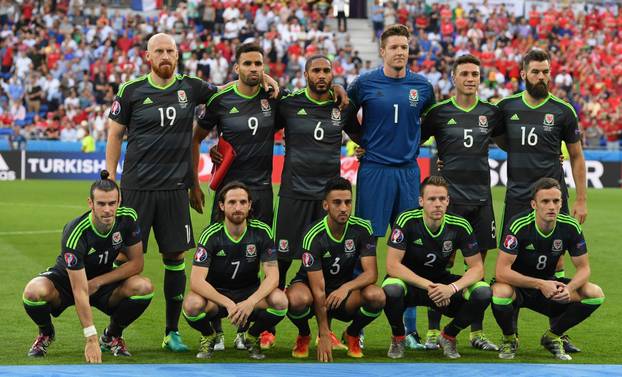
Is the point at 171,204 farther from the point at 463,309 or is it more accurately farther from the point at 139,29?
the point at 139,29

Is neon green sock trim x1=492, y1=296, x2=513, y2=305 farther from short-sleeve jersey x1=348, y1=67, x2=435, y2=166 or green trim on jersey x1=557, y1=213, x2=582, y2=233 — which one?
short-sleeve jersey x1=348, y1=67, x2=435, y2=166

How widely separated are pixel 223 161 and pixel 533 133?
236 cm

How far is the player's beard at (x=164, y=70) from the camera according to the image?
8.34m

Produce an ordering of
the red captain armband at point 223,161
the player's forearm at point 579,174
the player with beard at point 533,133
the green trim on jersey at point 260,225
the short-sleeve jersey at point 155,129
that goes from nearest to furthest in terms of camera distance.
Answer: the green trim on jersey at point 260,225 < the short-sleeve jersey at point 155,129 < the red captain armband at point 223,161 < the player with beard at point 533,133 < the player's forearm at point 579,174

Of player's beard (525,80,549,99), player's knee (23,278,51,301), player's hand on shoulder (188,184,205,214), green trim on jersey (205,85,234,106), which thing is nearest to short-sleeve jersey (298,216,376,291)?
player's hand on shoulder (188,184,205,214)

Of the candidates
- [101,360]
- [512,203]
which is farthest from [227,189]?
[512,203]

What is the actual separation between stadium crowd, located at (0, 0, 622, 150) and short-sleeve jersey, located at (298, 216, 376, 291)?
19.8 meters

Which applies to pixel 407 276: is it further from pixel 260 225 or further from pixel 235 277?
pixel 235 277

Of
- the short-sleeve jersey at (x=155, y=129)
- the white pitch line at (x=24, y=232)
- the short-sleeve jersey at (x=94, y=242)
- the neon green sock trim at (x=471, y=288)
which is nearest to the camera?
the short-sleeve jersey at (x=94, y=242)

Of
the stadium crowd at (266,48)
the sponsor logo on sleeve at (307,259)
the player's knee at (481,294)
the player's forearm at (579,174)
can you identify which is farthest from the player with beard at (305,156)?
the stadium crowd at (266,48)

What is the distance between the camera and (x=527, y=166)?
8.67 metres

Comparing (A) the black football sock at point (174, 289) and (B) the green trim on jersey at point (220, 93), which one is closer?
(A) the black football sock at point (174, 289)

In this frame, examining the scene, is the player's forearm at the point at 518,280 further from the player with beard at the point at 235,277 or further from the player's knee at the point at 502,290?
the player with beard at the point at 235,277

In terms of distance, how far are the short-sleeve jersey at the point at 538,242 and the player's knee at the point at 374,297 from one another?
92cm
